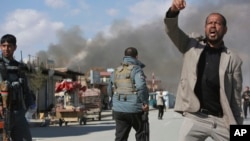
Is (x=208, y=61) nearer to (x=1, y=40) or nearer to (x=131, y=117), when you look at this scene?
(x=1, y=40)

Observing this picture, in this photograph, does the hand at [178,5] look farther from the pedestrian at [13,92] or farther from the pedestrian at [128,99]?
the pedestrian at [128,99]

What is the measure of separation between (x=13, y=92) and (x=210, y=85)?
2104mm

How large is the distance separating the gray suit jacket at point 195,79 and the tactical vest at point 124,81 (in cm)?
318

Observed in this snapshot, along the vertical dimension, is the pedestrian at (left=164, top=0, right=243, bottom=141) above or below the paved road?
above

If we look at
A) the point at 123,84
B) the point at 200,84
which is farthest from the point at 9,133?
the point at 123,84

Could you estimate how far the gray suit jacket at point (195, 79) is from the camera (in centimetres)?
444

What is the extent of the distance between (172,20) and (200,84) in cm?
61

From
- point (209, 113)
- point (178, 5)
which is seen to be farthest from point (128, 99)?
point (178, 5)

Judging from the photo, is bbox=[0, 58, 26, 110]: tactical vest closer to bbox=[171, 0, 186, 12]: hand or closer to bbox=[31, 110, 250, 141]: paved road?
bbox=[171, 0, 186, 12]: hand

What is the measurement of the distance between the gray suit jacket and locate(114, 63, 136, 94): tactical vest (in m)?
3.18

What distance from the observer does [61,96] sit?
2692cm

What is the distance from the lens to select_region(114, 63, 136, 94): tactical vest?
7.82 meters

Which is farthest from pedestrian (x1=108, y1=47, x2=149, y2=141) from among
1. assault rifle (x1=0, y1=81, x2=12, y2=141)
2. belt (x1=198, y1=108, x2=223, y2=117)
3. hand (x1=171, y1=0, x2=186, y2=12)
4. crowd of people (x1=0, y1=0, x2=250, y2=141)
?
hand (x1=171, y1=0, x2=186, y2=12)

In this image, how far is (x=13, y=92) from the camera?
5.35 metres
